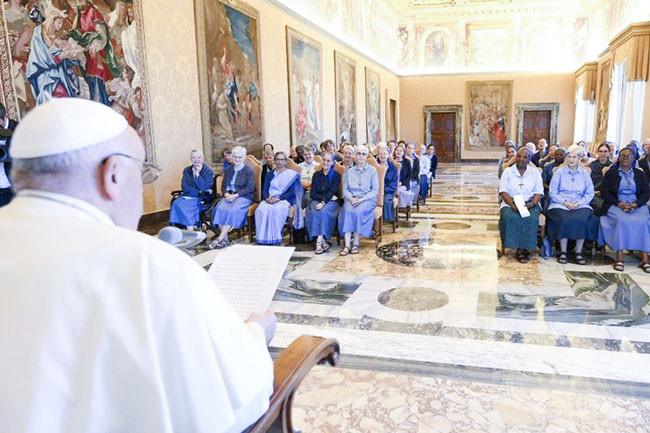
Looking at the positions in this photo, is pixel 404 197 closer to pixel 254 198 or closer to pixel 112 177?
pixel 254 198

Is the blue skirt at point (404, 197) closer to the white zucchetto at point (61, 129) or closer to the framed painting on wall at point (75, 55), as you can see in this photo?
the framed painting on wall at point (75, 55)

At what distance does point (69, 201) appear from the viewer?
106cm

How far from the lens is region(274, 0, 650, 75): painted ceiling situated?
832 inches

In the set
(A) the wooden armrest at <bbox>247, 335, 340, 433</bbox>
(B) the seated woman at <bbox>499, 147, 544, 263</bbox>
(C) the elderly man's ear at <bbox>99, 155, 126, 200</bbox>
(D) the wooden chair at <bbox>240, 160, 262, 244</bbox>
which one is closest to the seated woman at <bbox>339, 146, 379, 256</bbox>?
(D) the wooden chair at <bbox>240, 160, 262, 244</bbox>

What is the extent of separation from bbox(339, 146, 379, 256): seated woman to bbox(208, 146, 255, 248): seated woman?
4.73ft

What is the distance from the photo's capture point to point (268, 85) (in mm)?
11398

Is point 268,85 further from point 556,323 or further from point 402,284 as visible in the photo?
point 556,323

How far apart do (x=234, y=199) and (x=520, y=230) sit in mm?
3816

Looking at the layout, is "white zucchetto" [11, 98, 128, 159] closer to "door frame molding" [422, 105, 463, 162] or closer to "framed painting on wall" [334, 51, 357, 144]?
"framed painting on wall" [334, 51, 357, 144]

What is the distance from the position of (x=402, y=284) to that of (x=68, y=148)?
4.36 metres

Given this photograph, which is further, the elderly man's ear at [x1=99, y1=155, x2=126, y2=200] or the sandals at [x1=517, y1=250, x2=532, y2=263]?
the sandals at [x1=517, y1=250, x2=532, y2=263]

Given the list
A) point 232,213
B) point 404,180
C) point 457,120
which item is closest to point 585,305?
point 232,213

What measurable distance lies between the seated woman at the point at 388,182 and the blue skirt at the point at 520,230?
2175 mm

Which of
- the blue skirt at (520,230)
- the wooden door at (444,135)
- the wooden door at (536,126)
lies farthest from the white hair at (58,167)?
the wooden door at (536,126)
